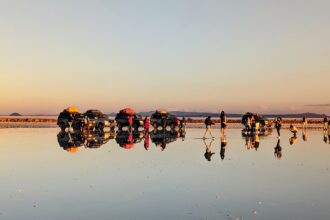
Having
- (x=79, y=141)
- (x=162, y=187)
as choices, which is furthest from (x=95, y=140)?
(x=162, y=187)

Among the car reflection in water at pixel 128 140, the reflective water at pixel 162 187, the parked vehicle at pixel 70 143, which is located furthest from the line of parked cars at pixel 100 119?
the reflective water at pixel 162 187

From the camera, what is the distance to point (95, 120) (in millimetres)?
50781

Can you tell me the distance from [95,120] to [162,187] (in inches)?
1495

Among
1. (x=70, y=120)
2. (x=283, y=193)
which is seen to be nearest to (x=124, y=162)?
(x=283, y=193)

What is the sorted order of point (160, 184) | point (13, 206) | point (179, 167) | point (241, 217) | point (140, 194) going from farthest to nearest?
point (179, 167)
point (160, 184)
point (140, 194)
point (13, 206)
point (241, 217)

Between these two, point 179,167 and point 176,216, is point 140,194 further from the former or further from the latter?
point 179,167

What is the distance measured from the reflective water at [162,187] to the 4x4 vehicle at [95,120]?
27.6m

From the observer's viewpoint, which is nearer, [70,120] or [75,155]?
[75,155]

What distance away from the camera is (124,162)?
20141 mm

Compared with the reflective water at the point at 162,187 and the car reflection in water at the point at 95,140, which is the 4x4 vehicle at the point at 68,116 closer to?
the car reflection in water at the point at 95,140

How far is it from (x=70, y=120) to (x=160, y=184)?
37.3 m

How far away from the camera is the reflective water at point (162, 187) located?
10203 mm

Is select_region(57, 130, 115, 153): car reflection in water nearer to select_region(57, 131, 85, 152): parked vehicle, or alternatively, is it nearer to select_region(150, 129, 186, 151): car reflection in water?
select_region(57, 131, 85, 152): parked vehicle

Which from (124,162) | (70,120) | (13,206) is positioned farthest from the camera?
(70,120)
